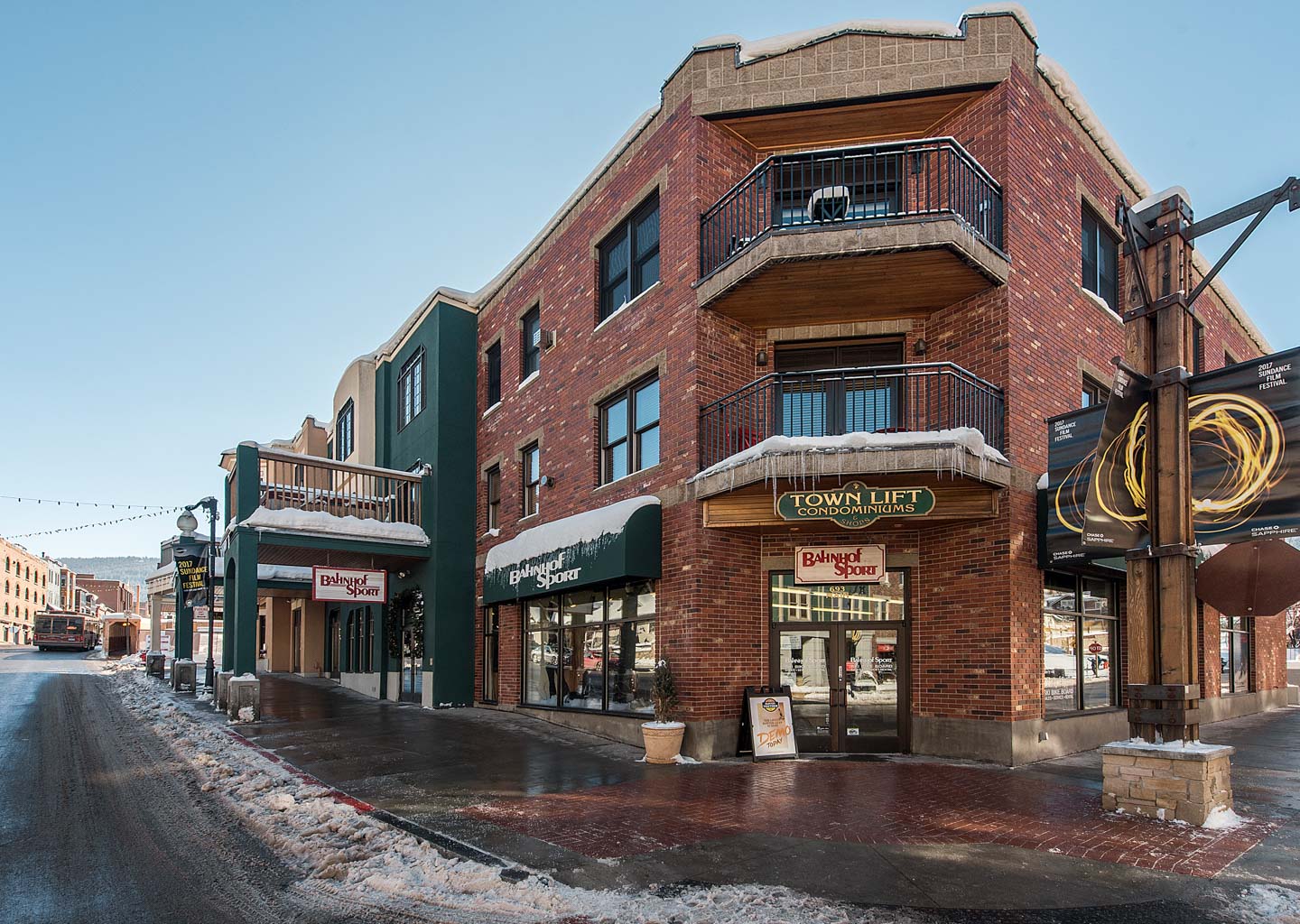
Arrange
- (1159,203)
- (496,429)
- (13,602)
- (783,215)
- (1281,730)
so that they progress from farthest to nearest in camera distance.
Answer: (13,602)
(496,429)
(1281,730)
(783,215)
(1159,203)

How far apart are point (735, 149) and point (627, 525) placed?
6167 millimetres

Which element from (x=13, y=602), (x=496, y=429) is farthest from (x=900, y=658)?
(x=13, y=602)

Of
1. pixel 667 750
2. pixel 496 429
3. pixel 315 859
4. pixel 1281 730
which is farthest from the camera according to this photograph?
pixel 496 429

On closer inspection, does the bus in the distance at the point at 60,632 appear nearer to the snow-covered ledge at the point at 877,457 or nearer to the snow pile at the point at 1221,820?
the snow-covered ledge at the point at 877,457

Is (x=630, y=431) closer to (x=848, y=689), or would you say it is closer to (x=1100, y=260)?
(x=848, y=689)

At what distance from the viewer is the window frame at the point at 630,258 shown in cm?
1483

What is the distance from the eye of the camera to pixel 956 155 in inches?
487

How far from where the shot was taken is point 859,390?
13.1m

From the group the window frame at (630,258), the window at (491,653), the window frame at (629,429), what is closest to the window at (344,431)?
the window at (491,653)

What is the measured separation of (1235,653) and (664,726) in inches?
636

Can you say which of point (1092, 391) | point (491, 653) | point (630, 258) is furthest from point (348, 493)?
point (1092, 391)

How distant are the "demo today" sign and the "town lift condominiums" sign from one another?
10.6 m

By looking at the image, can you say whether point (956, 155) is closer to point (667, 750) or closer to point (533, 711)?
point (667, 750)

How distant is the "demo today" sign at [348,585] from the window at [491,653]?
94.3 inches
